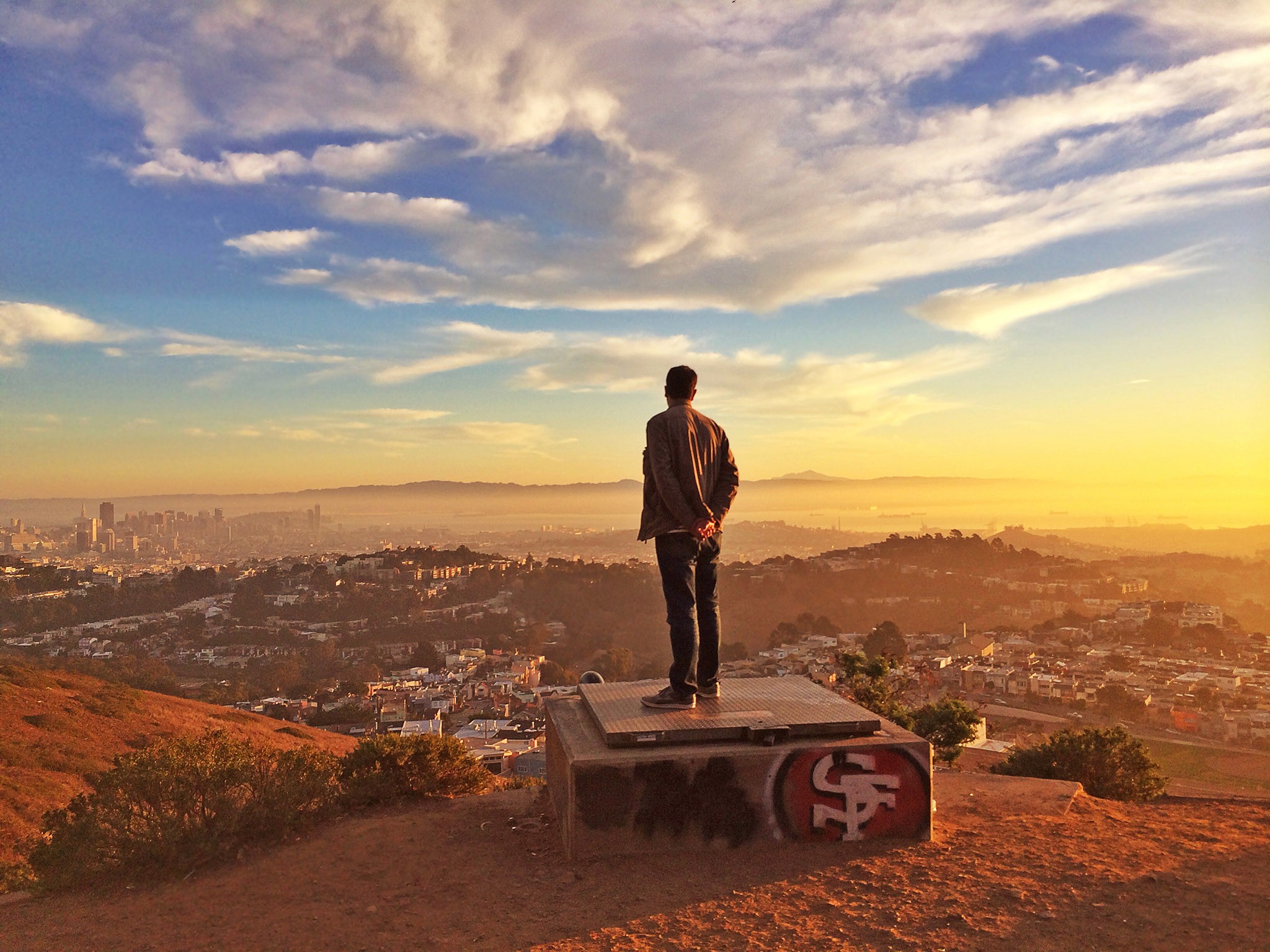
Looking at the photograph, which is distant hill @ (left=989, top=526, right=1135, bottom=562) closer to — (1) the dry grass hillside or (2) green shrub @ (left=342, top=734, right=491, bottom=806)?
(1) the dry grass hillside

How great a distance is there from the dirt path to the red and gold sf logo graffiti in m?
0.16

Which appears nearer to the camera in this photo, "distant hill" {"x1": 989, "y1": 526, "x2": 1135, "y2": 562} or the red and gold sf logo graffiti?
the red and gold sf logo graffiti

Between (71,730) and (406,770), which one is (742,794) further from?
(71,730)

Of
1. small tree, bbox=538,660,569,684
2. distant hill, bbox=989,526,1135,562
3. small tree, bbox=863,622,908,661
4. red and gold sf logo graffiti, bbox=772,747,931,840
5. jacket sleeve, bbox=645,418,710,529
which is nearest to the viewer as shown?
red and gold sf logo graffiti, bbox=772,747,931,840

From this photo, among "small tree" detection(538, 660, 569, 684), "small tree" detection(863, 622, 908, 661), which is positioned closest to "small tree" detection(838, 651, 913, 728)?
"small tree" detection(863, 622, 908, 661)

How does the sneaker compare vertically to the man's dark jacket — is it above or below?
below

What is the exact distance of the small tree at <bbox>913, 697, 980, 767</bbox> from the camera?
8.84m

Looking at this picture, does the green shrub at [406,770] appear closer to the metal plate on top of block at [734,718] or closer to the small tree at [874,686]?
the metal plate on top of block at [734,718]

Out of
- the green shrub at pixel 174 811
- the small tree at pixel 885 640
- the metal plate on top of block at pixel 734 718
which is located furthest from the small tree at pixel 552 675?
the metal plate on top of block at pixel 734 718

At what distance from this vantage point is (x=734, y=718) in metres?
4.99

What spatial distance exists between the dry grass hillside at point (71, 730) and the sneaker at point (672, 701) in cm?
735

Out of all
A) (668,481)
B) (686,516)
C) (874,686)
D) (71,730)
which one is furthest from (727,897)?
(71,730)

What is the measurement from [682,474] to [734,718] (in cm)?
164

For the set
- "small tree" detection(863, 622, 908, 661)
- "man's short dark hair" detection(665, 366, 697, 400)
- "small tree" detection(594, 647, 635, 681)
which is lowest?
"small tree" detection(594, 647, 635, 681)
